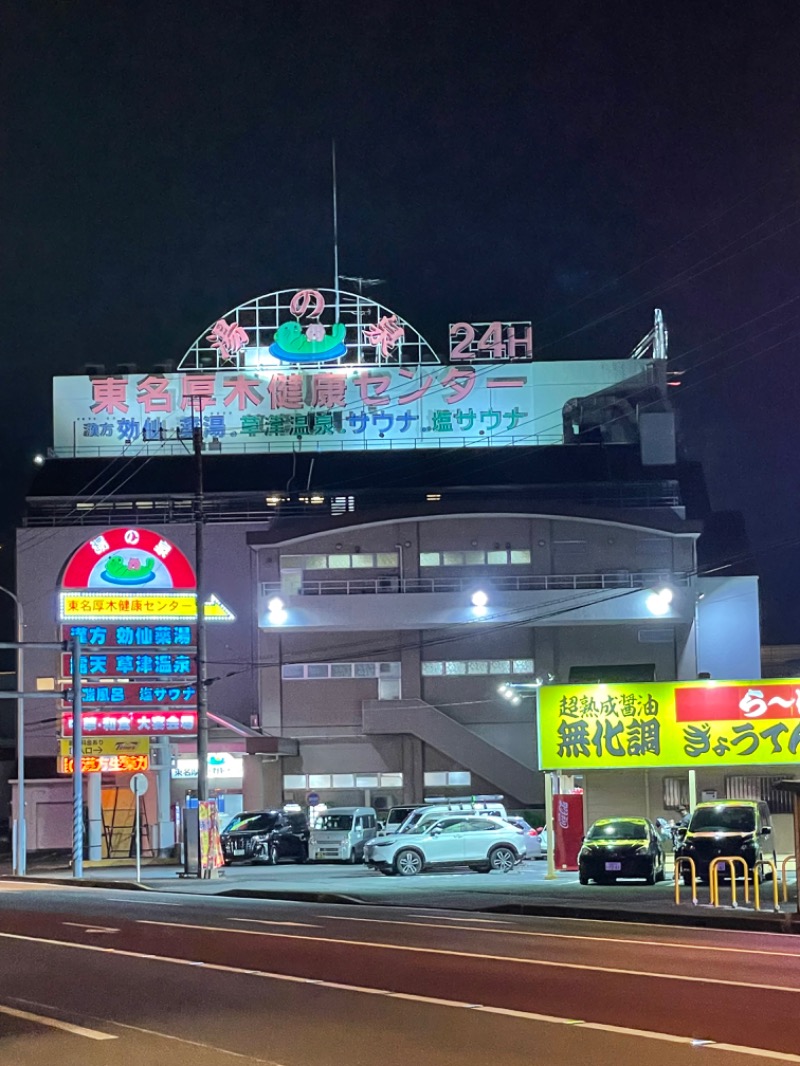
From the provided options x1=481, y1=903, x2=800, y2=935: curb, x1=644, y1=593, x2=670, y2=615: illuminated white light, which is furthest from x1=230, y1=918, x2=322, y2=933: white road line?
x1=644, y1=593, x2=670, y2=615: illuminated white light

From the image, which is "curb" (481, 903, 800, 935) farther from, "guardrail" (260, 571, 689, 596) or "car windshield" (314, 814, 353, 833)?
"guardrail" (260, 571, 689, 596)

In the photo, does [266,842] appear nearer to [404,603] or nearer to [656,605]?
[404,603]

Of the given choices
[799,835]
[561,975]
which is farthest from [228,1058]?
[799,835]

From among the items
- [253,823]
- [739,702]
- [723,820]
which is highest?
[739,702]

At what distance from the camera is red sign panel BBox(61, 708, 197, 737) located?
43.2m

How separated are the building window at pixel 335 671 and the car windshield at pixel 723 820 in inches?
1030

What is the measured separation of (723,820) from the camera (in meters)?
28.8


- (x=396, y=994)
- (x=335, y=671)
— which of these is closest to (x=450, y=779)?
(x=335, y=671)

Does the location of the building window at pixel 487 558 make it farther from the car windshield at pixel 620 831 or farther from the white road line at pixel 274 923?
the white road line at pixel 274 923

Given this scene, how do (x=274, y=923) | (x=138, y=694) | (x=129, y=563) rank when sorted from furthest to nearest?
(x=129, y=563) < (x=138, y=694) < (x=274, y=923)

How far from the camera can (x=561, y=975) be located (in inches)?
508

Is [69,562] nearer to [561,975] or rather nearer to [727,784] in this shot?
[727,784]

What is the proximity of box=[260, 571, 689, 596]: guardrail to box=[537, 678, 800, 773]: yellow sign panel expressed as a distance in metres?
21.6

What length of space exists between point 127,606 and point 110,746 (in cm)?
512
